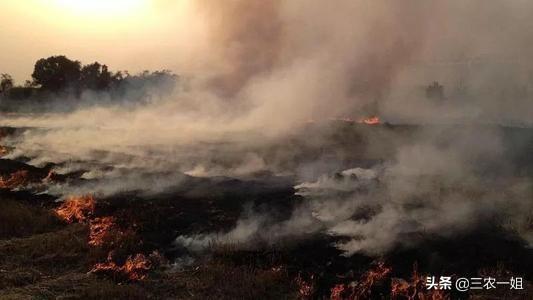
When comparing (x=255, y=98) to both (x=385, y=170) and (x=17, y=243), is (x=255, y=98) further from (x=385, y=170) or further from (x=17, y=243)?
(x=17, y=243)

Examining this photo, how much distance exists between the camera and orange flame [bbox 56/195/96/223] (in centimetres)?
1481

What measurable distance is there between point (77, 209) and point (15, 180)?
234 inches

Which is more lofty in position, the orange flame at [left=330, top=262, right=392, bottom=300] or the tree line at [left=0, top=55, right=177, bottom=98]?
the tree line at [left=0, top=55, right=177, bottom=98]

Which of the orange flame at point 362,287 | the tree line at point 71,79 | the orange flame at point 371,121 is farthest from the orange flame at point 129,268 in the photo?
the tree line at point 71,79

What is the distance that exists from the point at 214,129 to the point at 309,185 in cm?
1174

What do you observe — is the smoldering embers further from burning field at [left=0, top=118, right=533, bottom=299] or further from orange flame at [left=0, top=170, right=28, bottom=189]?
orange flame at [left=0, top=170, right=28, bottom=189]

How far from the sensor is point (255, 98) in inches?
1136

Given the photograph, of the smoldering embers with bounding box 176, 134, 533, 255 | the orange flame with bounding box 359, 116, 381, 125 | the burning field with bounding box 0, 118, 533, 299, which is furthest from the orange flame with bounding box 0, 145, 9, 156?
the orange flame with bounding box 359, 116, 381, 125

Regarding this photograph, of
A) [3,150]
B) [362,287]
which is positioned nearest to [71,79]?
[3,150]

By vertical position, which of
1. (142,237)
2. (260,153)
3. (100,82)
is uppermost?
(100,82)

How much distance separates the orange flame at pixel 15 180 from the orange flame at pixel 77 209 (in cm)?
405

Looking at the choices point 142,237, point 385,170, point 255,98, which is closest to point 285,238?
point 142,237

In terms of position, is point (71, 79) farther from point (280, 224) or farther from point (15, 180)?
point (280, 224)

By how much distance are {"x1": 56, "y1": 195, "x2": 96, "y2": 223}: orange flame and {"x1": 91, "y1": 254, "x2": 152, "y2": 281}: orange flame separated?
3916 millimetres
